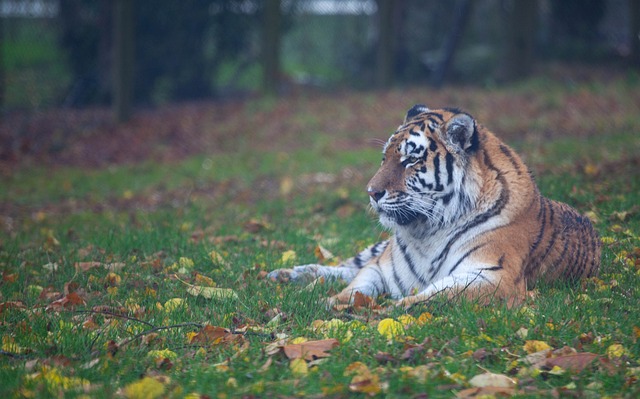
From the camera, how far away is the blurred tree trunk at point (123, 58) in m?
14.0

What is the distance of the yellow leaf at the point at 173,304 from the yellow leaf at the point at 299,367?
49.4 inches

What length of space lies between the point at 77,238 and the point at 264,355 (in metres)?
4.06

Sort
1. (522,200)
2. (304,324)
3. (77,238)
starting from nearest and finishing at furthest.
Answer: (304,324) → (522,200) → (77,238)

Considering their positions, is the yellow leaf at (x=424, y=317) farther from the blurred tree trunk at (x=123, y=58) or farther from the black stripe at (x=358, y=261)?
the blurred tree trunk at (x=123, y=58)

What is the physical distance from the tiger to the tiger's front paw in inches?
18.2

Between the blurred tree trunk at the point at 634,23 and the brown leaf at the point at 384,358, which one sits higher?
the blurred tree trunk at the point at 634,23

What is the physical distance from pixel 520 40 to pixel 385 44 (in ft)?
9.18

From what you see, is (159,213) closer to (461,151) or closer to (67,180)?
(67,180)

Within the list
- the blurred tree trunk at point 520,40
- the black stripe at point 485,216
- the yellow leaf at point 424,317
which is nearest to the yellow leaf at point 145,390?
the yellow leaf at point 424,317

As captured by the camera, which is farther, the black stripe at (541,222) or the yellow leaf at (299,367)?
the black stripe at (541,222)

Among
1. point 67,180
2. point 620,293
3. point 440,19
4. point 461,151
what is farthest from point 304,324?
point 440,19

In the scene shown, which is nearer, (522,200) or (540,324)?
(540,324)

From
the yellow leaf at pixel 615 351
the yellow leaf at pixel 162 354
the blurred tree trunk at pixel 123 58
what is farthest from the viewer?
the blurred tree trunk at pixel 123 58

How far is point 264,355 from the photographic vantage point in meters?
3.92
